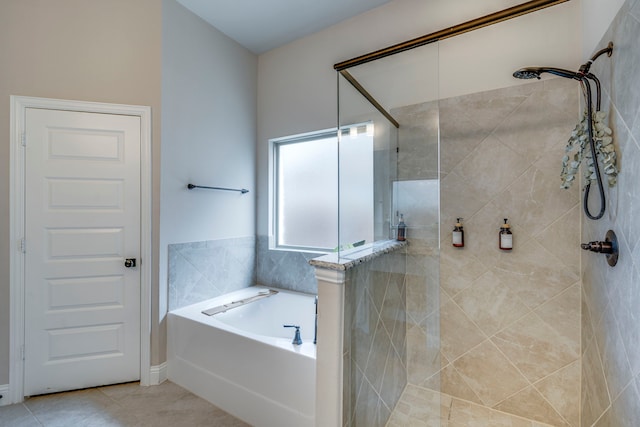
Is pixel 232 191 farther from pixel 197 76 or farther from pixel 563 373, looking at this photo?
pixel 563 373


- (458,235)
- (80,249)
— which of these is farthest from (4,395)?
(458,235)

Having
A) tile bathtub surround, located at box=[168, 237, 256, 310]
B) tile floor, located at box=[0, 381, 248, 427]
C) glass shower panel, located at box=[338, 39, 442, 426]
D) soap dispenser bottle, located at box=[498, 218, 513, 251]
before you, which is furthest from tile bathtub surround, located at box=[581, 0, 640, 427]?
tile bathtub surround, located at box=[168, 237, 256, 310]

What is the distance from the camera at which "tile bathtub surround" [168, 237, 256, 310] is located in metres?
2.27

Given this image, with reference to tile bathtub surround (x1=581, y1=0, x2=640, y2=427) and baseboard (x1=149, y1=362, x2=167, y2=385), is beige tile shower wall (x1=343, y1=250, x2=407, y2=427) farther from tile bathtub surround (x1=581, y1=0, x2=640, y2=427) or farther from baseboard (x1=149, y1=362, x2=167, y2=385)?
baseboard (x1=149, y1=362, x2=167, y2=385)

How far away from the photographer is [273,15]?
2.41 meters

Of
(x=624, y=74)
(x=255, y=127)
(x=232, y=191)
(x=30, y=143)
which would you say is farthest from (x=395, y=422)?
(x=30, y=143)

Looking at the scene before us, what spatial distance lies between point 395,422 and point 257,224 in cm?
206

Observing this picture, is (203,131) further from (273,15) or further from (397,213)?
(397,213)

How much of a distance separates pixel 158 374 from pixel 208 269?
2.74 ft

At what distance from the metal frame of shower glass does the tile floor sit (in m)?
2.17

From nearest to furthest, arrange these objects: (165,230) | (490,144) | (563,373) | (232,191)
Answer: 1. (563,373)
2. (490,144)
3. (165,230)
4. (232,191)

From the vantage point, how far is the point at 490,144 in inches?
71.0

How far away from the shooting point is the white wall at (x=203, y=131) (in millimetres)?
2203

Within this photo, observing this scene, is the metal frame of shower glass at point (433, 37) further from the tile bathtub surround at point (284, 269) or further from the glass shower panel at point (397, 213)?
the tile bathtub surround at point (284, 269)
